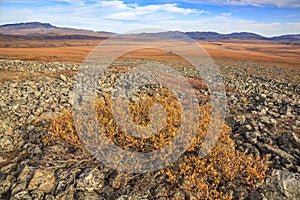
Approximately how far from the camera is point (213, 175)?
486cm

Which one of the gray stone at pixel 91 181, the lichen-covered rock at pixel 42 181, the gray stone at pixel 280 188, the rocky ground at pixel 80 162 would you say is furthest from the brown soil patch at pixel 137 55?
the gray stone at pixel 280 188

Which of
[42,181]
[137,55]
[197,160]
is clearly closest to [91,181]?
[42,181]

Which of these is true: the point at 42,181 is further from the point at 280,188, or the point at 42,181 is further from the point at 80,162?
the point at 280,188

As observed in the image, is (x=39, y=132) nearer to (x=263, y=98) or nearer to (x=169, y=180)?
(x=169, y=180)

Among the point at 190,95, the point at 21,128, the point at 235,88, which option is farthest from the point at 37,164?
the point at 235,88

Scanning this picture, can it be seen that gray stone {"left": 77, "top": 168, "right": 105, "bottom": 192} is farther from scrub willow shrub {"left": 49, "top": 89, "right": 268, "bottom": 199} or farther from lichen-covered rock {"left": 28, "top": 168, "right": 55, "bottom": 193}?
scrub willow shrub {"left": 49, "top": 89, "right": 268, "bottom": 199}

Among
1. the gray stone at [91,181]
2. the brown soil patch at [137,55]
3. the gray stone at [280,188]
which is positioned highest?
the brown soil patch at [137,55]

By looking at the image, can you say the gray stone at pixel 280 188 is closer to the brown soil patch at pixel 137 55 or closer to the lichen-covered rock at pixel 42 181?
the lichen-covered rock at pixel 42 181

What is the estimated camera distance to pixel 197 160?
5.11 metres

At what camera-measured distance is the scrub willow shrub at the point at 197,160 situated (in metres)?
4.64

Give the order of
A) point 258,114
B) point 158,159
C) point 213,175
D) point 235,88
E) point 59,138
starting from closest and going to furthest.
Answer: point 213,175 < point 158,159 < point 59,138 < point 258,114 < point 235,88

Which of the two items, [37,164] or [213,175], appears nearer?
[213,175]

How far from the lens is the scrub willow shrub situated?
4637 mm

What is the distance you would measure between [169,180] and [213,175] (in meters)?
0.81
